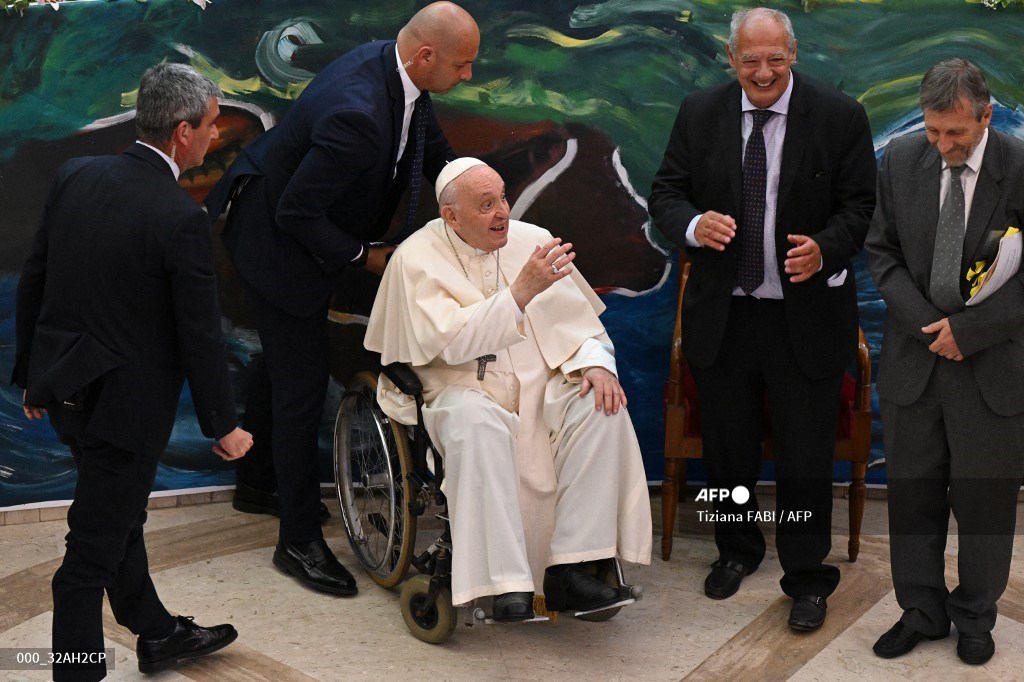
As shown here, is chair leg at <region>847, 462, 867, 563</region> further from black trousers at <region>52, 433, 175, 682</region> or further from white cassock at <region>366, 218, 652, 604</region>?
black trousers at <region>52, 433, 175, 682</region>

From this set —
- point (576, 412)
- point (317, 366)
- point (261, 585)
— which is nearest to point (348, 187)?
point (317, 366)

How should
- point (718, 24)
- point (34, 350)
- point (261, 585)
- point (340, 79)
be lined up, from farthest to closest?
point (718, 24) < point (261, 585) < point (340, 79) < point (34, 350)

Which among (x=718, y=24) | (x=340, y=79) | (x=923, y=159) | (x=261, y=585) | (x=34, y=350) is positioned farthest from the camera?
(x=718, y=24)

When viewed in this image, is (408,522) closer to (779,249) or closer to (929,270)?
(779,249)

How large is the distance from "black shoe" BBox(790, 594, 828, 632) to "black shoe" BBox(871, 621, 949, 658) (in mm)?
207

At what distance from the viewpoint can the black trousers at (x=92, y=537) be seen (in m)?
3.31

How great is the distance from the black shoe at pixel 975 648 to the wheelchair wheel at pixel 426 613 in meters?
1.58

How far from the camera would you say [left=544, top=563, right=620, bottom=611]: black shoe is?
12.5 ft

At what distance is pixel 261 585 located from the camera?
14.5 feet

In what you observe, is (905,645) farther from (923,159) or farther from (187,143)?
(187,143)

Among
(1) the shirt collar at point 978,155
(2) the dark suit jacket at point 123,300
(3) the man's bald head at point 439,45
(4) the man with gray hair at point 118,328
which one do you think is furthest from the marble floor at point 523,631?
(3) the man's bald head at point 439,45

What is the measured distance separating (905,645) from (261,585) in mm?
2189

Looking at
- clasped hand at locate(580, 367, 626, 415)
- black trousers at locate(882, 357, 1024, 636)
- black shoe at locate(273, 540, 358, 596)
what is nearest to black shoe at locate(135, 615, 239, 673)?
black shoe at locate(273, 540, 358, 596)

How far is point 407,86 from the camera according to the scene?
13.6 feet
